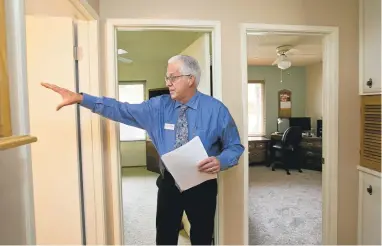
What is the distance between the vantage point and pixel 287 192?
162 inches

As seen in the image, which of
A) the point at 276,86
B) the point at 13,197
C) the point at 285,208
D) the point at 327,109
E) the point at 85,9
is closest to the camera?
the point at 13,197

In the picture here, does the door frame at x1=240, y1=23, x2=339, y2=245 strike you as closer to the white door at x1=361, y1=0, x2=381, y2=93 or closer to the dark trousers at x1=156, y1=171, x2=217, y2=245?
the white door at x1=361, y1=0, x2=381, y2=93

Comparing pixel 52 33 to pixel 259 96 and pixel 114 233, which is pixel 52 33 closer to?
pixel 114 233

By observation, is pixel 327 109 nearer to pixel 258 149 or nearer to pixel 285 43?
pixel 285 43

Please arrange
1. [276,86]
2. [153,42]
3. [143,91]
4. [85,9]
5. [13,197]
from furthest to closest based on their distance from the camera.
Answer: [276,86] < [143,91] < [153,42] < [85,9] < [13,197]

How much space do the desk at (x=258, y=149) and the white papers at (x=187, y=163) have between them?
4.51m

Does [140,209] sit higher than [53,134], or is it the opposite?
[53,134]

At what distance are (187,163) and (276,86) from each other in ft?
17.1

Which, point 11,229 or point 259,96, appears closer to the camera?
point 11,229

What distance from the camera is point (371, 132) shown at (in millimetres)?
1960

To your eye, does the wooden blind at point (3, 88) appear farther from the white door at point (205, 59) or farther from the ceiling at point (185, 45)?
the ceiling at point (185, 45)

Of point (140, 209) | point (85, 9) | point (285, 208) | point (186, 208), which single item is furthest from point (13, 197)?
point (285, 208)

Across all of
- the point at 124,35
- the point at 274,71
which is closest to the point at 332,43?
the point at 124,35

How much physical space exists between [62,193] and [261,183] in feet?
11.8
